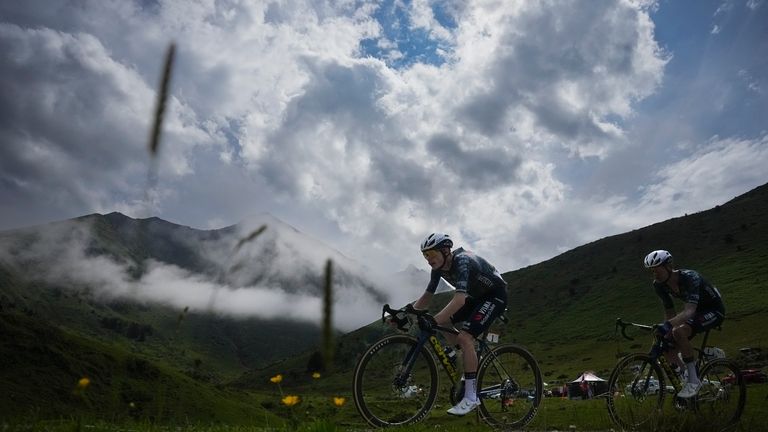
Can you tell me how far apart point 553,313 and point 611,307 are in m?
19.8

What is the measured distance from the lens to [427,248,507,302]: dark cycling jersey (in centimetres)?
925

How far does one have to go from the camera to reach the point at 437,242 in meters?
9.50

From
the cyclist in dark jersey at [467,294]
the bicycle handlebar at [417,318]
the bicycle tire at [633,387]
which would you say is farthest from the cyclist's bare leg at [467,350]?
the bicycle tire at [633,387]

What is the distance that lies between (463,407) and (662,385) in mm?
4823

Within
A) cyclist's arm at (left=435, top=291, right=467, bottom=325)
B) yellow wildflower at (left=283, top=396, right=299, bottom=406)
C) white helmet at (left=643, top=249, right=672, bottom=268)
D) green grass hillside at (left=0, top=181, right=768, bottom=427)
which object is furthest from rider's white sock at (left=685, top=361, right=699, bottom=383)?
green grass hillside at (left=0, top=181, right=768, bottom=427)

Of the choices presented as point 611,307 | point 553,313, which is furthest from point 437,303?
point 611,307

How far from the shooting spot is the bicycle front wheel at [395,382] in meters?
8.46

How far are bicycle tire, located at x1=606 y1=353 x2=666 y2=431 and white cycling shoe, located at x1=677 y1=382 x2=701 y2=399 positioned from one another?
0.38m

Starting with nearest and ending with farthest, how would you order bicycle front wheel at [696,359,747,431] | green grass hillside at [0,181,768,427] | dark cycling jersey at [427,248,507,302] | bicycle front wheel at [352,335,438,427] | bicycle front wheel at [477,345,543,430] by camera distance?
bicycle front wheel at [352,335,438,427]
dark cycling jersey at [427,248,507,302]
bicycle front wheel at [477,345,543,430]
bicycle front wheel at [696,359,747,431]
green grass hillside at [0,181,768,427]

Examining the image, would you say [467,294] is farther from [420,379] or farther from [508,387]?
[508,387]

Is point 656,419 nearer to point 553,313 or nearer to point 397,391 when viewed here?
point 397,391

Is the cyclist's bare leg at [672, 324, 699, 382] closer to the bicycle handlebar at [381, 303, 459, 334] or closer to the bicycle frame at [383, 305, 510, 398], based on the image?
the bicycle frame at [383, 305, 510, 398]

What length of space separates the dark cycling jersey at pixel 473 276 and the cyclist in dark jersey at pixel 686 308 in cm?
355

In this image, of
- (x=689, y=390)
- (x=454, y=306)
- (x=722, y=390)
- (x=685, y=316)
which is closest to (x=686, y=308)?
(x=685, y=316)
